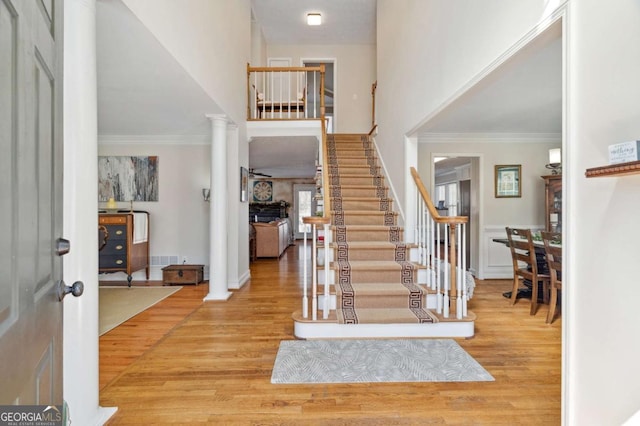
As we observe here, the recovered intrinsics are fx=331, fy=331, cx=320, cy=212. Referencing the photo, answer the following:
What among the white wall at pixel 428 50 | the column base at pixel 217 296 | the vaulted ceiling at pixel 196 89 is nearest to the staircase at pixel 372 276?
the white wall at pixel 428 50

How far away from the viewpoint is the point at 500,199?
545cm

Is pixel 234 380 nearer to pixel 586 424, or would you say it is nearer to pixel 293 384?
pixel 293 384

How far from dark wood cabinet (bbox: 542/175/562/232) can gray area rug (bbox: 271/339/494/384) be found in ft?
10.4

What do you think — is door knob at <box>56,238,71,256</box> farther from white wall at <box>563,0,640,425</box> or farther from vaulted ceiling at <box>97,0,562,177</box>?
white wall at <box>563,0,640,425</box>

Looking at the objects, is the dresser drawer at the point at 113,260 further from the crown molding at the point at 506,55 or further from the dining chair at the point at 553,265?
the dining chair at the point at 553,265

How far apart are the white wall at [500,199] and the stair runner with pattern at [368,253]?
4.19ft

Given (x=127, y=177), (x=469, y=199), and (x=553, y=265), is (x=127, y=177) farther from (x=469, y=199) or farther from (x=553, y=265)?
(x=469, y=199)

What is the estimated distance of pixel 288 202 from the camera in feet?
39.5

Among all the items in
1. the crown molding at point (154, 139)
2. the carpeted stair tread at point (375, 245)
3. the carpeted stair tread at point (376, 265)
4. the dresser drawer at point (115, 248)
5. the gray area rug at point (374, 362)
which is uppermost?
the crown molding at point (154, 139)

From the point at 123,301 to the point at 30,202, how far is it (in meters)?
4.01

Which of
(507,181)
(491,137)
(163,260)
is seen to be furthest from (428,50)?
(163,260)

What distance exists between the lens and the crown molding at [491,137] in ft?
17.3

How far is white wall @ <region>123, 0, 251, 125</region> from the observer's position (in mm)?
2442

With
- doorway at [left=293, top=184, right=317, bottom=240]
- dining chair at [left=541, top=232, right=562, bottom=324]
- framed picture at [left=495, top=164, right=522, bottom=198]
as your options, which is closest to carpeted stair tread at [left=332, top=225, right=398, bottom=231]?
dining chair at [left=541, top=232, right=562, bottom=324]
